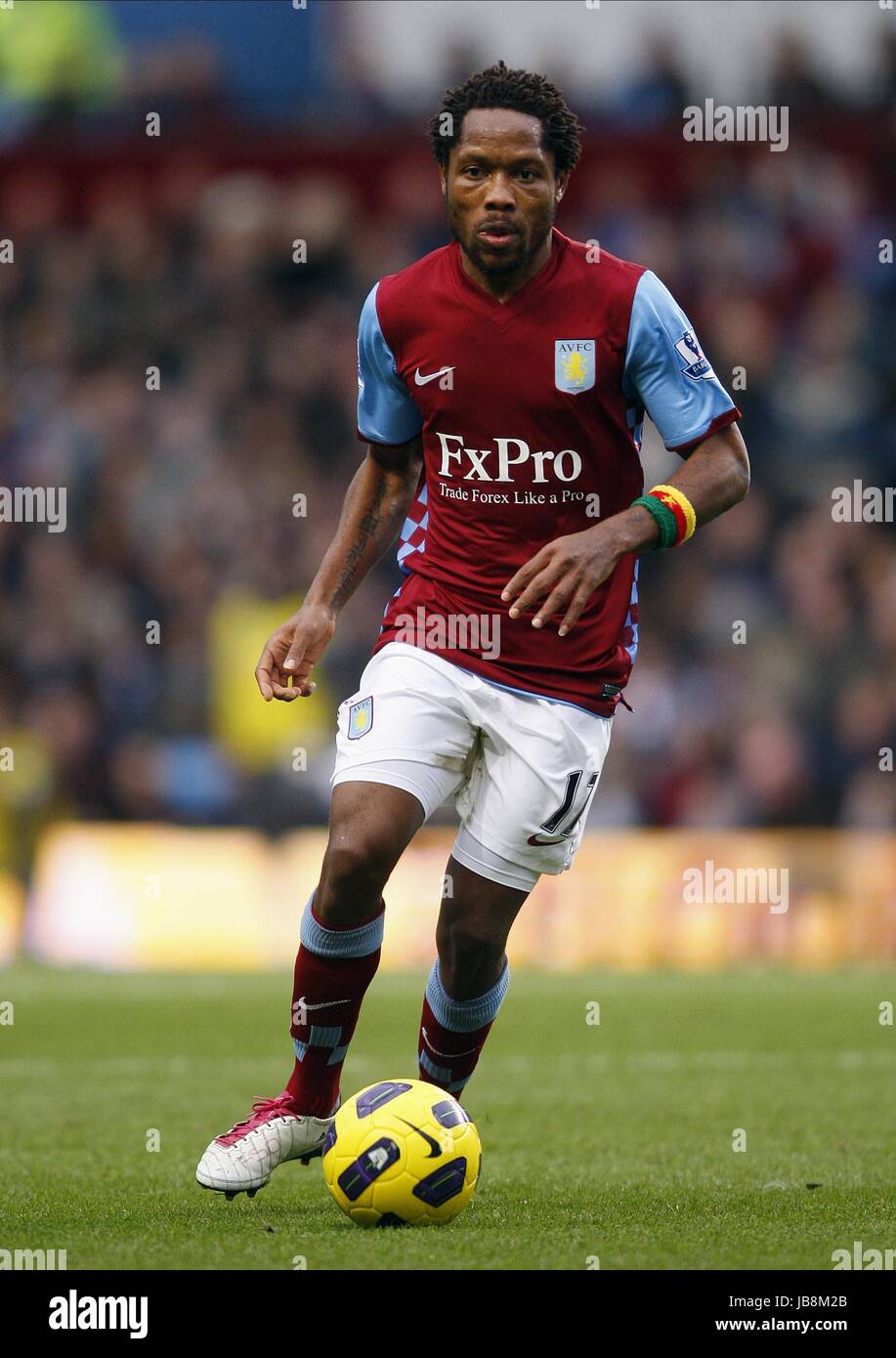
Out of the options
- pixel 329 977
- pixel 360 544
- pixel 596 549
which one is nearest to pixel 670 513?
pixel 596 549

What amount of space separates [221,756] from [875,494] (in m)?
4.79

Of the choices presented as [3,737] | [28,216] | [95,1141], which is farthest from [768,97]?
[95,1141]

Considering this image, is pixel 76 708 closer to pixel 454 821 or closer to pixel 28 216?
pixel 454 821

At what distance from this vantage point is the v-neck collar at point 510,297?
525 cm

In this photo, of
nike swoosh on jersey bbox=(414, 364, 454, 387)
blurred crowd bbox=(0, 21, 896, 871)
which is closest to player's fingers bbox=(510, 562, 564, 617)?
nike swoosh on jersey bbox=(414, 364, 454, 387)

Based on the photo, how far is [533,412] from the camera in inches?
205

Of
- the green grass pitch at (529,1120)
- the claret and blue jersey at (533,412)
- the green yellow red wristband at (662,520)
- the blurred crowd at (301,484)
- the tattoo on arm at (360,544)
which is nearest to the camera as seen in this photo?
the green grass pitch at (529,1120)

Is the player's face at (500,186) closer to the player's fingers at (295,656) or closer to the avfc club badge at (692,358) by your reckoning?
the avfc club badge at (692,358)

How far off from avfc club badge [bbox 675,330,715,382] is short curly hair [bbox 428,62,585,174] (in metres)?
0.52

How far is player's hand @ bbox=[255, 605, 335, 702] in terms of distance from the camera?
5.30 meters

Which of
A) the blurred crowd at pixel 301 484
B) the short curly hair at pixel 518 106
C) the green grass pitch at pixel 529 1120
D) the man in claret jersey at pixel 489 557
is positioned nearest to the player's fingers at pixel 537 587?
the man in claret jersey at pixel 489 557

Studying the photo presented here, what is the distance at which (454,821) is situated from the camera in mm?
12758

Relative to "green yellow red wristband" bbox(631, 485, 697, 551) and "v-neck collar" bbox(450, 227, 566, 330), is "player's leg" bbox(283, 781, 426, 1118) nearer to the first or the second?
"green yellow red wristband" bbox(631, 485, 697, 551)

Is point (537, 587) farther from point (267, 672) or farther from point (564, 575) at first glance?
point (267, 672)
